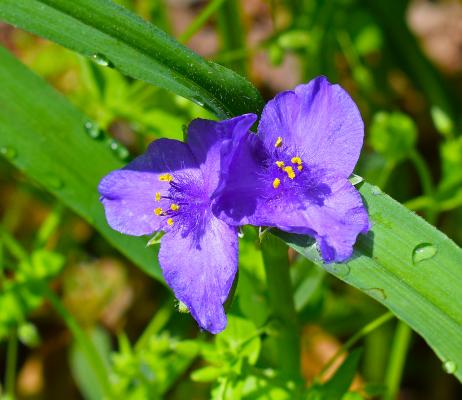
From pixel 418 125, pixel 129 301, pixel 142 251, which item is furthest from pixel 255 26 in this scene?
pixel 142 251

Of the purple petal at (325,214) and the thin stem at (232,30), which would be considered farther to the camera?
the thin stem at (232,30)

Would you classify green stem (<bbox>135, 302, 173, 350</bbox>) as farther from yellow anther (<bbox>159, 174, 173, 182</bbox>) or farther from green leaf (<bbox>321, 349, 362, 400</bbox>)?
yellow anther (<bbox>159, 174, 173, 182</bbox>)

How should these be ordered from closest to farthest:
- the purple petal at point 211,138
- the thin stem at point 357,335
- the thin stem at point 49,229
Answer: the purple petal at point 211,138, the thin stem at point 357,335, the thin stem at point 49,229

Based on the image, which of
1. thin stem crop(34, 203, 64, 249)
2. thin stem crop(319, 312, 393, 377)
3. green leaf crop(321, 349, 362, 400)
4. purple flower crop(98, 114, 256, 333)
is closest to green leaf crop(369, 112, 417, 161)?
thin stem crop(319, 312, 393, 377)

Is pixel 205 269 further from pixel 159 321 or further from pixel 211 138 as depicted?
pixel 159 321

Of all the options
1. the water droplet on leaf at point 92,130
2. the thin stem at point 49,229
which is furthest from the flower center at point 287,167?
the thin stem at point 49,229

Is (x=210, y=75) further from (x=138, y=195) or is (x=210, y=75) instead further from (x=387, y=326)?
(x=387, y=326)

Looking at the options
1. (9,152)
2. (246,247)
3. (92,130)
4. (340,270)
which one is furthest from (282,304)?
(9,152)

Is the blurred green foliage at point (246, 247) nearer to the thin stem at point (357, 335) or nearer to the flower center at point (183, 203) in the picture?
the thin stem at point (357, 335)
